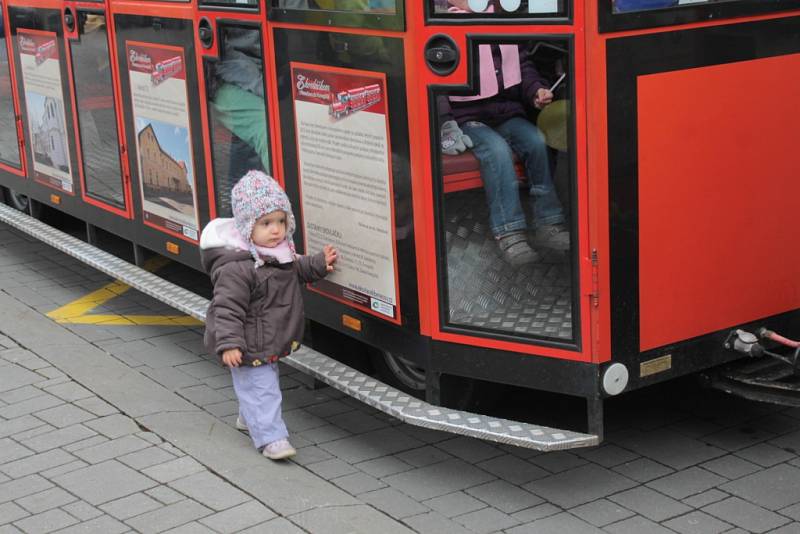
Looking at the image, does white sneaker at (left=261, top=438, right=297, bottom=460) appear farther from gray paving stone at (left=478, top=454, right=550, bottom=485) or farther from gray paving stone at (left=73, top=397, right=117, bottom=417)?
gray paving stone at (left=73, top=397, right=117, bottom=417)

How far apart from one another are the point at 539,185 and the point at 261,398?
1.46 metres

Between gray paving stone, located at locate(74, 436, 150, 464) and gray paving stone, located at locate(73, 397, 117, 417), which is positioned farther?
gray paving stone, located at locate(73, 397, 117, 417)

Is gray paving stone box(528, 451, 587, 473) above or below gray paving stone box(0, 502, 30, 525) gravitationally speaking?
below

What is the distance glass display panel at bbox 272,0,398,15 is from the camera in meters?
4.51

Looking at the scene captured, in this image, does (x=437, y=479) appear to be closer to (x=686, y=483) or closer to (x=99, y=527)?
(x=686, y=483)

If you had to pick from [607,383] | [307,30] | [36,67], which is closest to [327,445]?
[607,383]

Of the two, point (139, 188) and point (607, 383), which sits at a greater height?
point (139, 188)

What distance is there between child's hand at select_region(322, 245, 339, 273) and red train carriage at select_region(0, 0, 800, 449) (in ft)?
0.20

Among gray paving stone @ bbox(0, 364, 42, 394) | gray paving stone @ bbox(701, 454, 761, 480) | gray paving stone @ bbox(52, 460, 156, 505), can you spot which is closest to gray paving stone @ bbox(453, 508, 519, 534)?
gray paving stone @ bbox(701, 454, 761, 480)

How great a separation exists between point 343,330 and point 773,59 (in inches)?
81.1

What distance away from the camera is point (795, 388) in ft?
15.3

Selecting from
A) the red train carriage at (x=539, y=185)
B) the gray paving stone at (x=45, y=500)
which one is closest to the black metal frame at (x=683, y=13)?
the red train carriage at (x=539, y=185)

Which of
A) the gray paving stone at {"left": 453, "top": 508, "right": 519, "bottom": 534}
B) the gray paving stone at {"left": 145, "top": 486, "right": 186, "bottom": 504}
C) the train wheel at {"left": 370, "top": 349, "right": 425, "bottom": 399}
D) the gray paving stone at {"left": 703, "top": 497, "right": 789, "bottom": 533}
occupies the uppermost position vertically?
the train wheel at {"left": 370, "top": 349, "right": 425, "bottom": 399}

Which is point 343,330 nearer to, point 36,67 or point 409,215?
point 409,215
